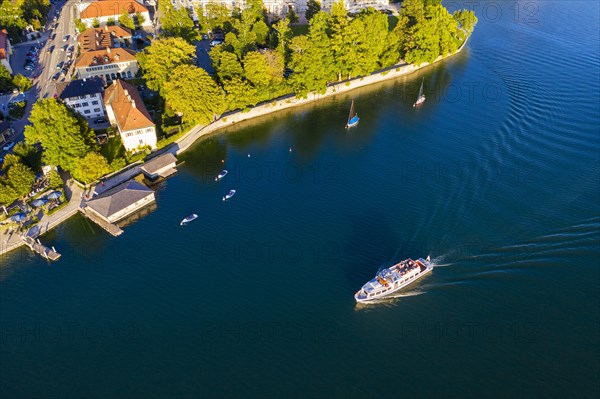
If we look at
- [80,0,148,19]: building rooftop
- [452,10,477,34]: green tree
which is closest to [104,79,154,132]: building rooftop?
[80,0,148,19]: building rooftop

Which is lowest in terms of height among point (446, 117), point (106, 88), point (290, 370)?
point (290, 370)

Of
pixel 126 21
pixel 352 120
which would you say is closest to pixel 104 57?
pixel 126 21

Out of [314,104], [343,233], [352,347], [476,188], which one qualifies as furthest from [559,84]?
[352,347]

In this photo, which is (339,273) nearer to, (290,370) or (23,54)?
(290,370)

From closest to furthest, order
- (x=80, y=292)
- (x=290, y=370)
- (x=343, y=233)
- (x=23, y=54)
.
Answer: (x=290, y=370) → (x=80, y=292) → (x=343, y=233) → (x=23, y=54)

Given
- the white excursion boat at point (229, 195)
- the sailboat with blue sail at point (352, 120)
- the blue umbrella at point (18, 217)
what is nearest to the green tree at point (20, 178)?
the blue umbrella at point (18, 217)

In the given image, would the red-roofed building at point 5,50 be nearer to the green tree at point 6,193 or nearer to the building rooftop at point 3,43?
the building rooftop at point 3,43

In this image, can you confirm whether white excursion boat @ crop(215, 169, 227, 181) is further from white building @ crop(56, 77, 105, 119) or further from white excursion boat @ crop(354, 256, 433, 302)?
white excursion boat @ crop(354, 256, 433, 302)

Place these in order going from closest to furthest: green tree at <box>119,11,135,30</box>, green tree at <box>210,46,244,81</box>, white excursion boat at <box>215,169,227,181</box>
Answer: white excursion boat at <box>215,169,227,181</box> < green tree at <box>210,46,244,81</box> < green tree at <box>119,11,135,30</box>
